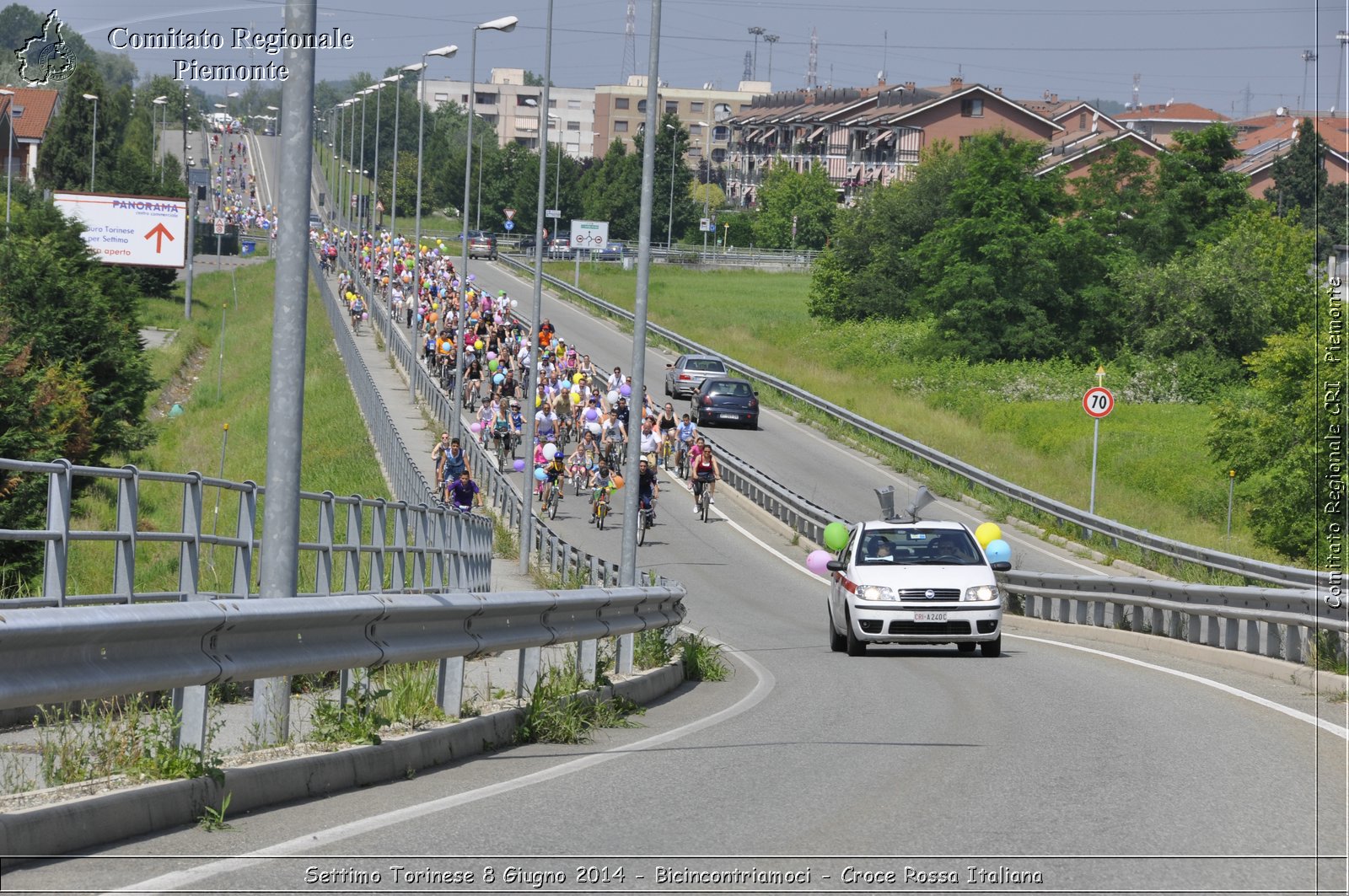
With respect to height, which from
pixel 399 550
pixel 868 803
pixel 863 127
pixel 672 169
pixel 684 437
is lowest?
pixel 684 437

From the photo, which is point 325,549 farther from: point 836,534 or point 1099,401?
point 1099,401

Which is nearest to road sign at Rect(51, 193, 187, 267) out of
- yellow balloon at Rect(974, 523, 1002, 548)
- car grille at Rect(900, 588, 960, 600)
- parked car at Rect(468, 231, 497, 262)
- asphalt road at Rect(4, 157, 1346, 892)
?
parked car at Rect(468, 231, 497, 262)

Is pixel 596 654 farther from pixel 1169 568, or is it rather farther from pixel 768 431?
pixel 768 431

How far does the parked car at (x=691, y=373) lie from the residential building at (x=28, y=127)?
7001cm

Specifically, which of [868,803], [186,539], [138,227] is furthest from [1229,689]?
[138,227]

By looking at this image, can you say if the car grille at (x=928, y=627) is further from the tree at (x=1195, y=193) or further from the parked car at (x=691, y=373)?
the tree at (x=1195, y=193)

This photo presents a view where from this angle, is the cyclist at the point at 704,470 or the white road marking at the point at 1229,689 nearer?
the white road marking at the point at 1229,689

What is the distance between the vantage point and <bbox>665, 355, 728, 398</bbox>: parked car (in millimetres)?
59688

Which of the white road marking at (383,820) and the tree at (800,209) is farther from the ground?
the tree at (800,209)

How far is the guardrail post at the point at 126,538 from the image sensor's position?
12.7m

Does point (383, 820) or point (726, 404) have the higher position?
point (383, 820)

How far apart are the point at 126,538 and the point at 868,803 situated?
6.40m

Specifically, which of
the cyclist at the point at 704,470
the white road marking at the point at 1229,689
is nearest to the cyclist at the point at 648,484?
the cyclist at the point at 704,470

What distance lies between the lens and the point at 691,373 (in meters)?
60.0
